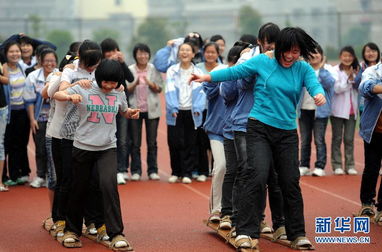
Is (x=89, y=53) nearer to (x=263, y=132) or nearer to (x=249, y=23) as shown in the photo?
(x=263, y=132)

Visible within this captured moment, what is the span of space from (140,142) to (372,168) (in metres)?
4.99

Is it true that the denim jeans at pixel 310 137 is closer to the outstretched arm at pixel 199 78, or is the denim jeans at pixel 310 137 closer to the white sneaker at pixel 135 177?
the white sneaker at pixel 135 177

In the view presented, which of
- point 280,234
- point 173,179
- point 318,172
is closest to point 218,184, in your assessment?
point 280,234

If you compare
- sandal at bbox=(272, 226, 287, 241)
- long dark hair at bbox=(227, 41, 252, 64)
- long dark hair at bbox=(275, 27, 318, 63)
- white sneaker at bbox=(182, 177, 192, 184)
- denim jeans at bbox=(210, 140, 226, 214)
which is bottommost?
white sneaker at bbox=(182, 177, 192, 184)

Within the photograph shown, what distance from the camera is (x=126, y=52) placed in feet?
140

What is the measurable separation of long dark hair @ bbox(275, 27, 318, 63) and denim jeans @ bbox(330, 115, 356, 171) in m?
6.42

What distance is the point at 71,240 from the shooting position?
8.62m

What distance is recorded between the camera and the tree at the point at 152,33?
40503mm

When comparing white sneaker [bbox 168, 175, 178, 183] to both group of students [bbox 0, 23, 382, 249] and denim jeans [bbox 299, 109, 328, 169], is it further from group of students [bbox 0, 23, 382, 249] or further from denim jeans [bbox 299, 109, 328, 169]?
group of students [bbox 0, 23, 382, 249]

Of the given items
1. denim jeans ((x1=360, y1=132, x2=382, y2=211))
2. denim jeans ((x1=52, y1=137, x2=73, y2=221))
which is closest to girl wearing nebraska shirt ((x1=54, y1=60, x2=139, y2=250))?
denim jeans ((x1=52, y1=137, x2=73, y2=221))

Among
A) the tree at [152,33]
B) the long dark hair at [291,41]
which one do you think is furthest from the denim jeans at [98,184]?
the tree at [152,33]

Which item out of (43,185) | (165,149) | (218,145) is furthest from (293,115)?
(165,149)

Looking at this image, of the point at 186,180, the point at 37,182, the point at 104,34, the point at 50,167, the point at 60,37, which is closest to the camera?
the point at 50,167

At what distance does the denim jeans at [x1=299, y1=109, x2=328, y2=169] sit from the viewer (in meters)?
14.0
